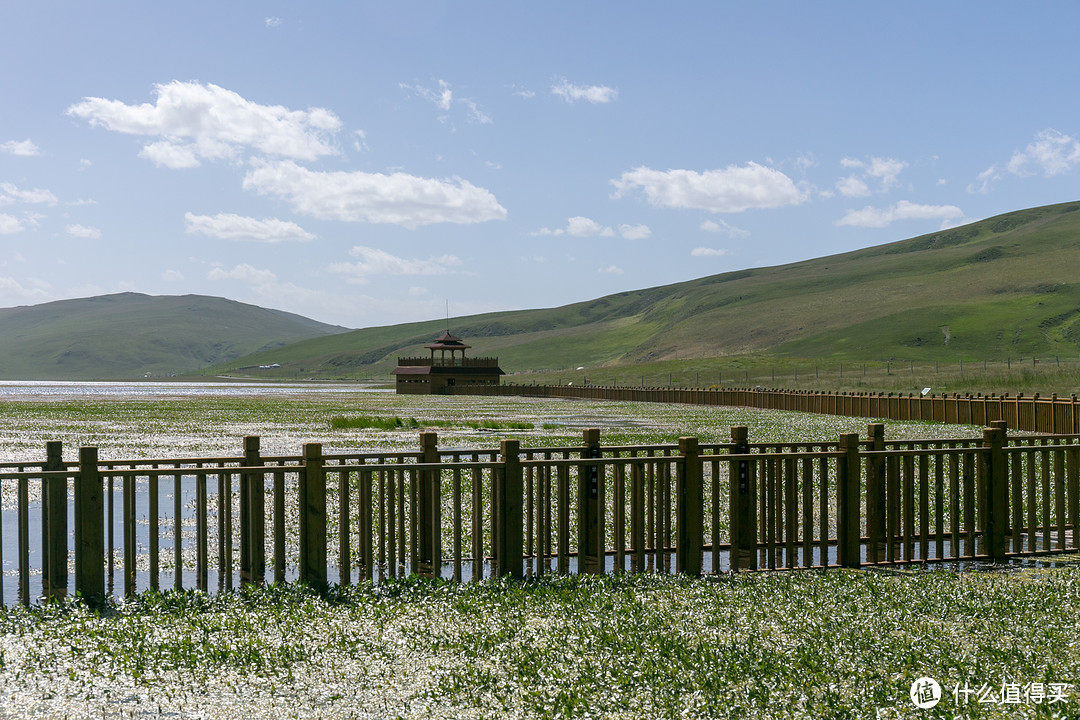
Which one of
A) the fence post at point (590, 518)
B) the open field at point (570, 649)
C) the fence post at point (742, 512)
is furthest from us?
the fence post at point (742, 512)

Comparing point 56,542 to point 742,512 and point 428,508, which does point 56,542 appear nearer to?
point 428,508

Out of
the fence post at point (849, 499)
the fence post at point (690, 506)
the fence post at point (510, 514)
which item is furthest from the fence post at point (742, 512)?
the fence post at point (510, 514)

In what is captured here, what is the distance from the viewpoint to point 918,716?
5.85m

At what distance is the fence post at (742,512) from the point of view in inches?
400

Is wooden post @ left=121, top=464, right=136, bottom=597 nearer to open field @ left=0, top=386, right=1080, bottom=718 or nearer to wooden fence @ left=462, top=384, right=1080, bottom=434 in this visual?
open field @ left=0, top=386, right=1080, bottom=718

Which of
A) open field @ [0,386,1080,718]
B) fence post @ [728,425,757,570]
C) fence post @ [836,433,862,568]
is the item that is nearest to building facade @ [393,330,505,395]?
fence post @ [728,425,757,570]

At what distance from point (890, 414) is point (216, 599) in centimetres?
4102

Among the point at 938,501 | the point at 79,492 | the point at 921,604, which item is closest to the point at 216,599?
the point at 79,492

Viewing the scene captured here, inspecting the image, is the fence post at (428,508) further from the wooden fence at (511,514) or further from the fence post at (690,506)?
the fence post at (690,506)

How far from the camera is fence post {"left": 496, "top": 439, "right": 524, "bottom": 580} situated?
964 cm

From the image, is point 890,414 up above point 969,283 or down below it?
below

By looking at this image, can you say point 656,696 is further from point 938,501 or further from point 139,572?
point 139,572

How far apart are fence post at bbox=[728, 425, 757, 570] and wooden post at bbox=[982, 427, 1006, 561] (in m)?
2.55

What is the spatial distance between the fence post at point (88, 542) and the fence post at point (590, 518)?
4.15 meters
